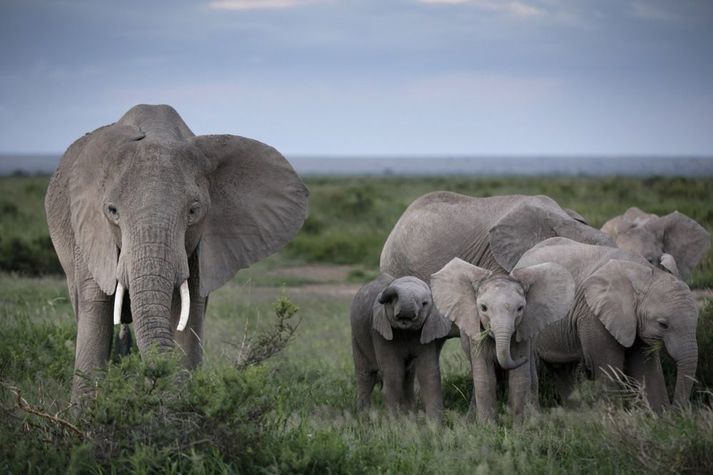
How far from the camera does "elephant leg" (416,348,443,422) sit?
283 inches

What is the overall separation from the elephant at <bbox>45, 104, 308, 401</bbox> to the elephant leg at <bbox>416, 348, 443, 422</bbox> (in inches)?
49.4

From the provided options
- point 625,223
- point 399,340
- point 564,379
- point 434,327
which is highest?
point 625,223

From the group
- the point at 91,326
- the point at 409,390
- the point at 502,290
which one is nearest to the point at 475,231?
the point at 409,390

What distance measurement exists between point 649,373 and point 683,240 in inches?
152

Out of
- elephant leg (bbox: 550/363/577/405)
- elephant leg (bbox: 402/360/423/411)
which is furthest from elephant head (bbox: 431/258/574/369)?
elephant leg (bbox: 550/363/577/405)

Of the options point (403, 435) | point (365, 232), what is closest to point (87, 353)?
point (403, 435)

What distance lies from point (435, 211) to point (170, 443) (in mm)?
5188

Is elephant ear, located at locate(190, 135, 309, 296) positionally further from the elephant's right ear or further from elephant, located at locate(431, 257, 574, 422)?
the elephant's right ear

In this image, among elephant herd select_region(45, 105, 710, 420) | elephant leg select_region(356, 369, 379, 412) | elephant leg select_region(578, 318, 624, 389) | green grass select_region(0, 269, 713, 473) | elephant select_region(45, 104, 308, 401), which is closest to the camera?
green grass select_region(0, 269, 713, 473)

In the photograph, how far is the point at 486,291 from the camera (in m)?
6.62

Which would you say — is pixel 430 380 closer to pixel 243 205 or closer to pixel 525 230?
pixel 243 205

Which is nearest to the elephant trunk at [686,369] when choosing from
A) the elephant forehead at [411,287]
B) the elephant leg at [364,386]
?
the elephant forehead at [411,287]

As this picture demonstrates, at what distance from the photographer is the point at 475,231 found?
31.7ft

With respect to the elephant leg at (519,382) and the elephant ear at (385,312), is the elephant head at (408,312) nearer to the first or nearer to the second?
the elephant ear at (385,312)
